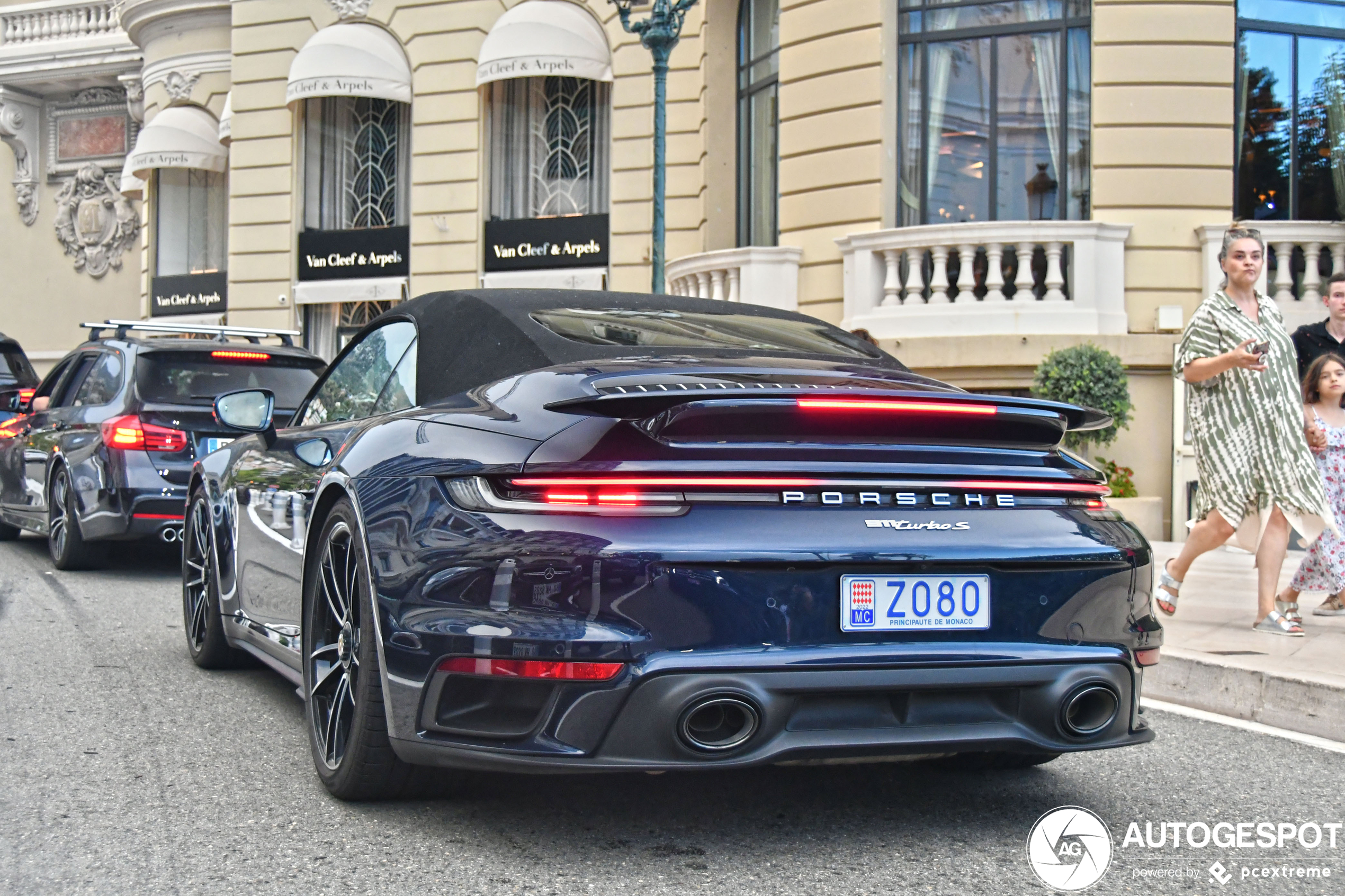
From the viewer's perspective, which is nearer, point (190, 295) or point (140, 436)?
point (140, 436)

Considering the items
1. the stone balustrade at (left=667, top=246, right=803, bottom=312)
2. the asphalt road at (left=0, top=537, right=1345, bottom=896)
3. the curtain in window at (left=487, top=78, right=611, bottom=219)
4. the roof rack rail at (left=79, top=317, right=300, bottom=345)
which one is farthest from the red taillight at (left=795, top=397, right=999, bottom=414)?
the curtain in window at (left=487, top=78, right=611, bottom=219)

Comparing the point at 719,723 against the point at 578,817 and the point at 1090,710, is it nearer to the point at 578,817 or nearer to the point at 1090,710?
the point at 578,817

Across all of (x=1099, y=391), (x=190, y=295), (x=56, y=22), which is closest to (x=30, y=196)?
(x=56, y=22)

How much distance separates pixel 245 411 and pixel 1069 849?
3.15 m

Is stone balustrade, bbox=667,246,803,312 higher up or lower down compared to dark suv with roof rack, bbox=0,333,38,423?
higher up

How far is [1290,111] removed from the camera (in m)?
14.3

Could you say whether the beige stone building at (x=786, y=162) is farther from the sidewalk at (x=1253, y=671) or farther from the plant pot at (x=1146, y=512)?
the sidewalk at (x=1253, y=671)

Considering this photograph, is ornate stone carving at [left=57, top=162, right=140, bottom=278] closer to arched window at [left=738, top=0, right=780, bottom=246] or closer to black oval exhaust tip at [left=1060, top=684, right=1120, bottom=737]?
arched window at [left=738, top=0, right=780, bottom=246]

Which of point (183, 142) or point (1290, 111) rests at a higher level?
point (183, 142)

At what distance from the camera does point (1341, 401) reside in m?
7.52

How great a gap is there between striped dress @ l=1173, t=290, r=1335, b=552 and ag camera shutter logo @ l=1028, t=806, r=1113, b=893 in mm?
3473

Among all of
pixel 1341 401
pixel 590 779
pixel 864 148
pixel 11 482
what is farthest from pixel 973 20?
pixel 590 779

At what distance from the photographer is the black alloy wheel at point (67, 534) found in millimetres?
9258

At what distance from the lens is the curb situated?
515 centimetres
